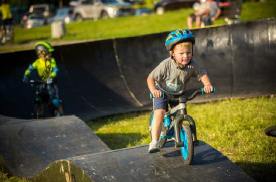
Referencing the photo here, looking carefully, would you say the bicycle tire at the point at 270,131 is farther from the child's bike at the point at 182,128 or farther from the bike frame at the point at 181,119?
the bike frame at the point at 181,119

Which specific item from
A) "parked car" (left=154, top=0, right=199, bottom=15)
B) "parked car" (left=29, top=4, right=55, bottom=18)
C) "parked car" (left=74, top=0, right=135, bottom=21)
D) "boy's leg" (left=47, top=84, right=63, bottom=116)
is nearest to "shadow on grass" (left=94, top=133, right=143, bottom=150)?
"boy's leg" (left=47, top=84, right=63, bottom=116)

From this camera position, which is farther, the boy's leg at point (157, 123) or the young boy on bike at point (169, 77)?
the boy's leg at point (157, 123)

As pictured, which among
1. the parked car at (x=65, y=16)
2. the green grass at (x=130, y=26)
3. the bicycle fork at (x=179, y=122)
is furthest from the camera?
the parked car at (x=65, y=16)

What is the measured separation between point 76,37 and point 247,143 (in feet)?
58.3

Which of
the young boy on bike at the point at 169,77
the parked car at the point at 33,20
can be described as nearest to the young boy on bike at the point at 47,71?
the young boy on bike at the point at 169,77

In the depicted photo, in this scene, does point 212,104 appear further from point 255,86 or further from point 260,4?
point 260,4

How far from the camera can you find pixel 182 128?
16.6 ft

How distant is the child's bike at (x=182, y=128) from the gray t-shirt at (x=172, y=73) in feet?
0.66

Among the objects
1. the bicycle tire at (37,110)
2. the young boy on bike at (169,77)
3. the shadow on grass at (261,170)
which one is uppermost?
the young boy on bike at (169,77)

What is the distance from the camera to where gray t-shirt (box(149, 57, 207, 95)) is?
5.30 meters

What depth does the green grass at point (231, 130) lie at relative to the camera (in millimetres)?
6142

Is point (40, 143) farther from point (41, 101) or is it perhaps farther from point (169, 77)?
point (169, 77)

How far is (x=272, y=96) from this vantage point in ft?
34.0

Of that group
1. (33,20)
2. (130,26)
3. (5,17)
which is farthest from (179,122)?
(33,20)
